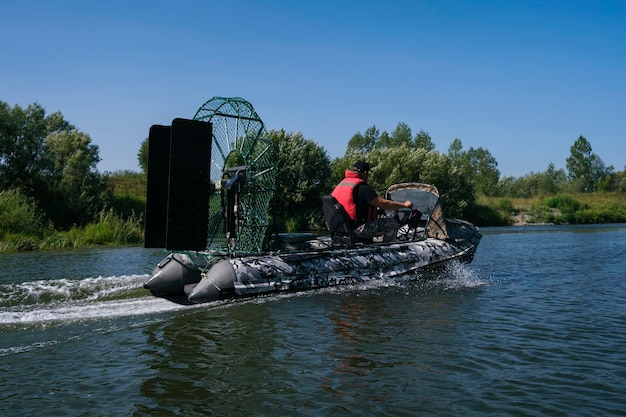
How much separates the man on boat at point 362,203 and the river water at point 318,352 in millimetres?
1261

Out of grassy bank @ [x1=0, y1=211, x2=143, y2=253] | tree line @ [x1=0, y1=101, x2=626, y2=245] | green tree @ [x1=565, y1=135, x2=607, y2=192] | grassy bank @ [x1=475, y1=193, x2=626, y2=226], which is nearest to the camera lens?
grassy bank @ [x1=0, y1=211, x2=143, y2=253]

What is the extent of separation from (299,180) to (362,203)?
83.6 ft

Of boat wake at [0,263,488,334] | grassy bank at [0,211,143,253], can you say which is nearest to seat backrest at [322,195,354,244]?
boat wake at [0,263,488,334]

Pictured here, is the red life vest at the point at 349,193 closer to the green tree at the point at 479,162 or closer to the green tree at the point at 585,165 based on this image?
the green tree at the point at 479,162

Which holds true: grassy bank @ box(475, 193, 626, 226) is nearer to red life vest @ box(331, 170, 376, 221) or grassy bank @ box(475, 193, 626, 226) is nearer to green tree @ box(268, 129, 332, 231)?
green tree @ box(268, 129, 332, 231)

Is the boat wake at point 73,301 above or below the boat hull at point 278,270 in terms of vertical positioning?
below

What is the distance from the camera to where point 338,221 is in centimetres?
1147

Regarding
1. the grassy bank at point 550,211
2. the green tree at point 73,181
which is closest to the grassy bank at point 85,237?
the green tree at point 73,181

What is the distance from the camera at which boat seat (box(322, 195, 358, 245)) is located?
1128 cm

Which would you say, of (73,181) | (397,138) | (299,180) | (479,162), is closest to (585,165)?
(479,162)

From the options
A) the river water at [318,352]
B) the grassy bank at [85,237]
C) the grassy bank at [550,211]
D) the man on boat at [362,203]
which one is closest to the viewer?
the river water at [318,352]

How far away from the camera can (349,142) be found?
249 ft

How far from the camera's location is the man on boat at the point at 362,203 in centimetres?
1148

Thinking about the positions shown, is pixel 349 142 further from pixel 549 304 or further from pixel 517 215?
Answer: pixel 549 304
